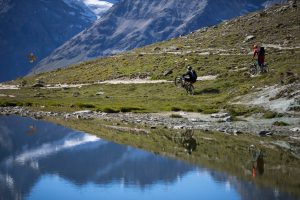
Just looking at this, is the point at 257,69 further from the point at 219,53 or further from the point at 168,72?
the point at 219,53

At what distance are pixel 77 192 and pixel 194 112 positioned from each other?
27.7 meters

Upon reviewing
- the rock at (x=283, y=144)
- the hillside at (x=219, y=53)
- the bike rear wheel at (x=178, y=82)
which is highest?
the hillside at (x=219, y=53)

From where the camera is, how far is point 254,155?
32000 millimetres

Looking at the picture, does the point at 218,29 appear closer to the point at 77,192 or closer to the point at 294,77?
the point at 294,77

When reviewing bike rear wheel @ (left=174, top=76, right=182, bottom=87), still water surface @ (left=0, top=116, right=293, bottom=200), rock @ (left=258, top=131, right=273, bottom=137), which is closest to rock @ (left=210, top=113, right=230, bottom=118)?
rock @ (left=258, top=131, right=273, bottom=137)

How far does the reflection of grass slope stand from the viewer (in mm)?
26812

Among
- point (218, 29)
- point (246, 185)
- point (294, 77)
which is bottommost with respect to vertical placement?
point (246, 185)

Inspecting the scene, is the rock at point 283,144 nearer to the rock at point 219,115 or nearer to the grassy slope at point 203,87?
the grassy slope at point 203,87

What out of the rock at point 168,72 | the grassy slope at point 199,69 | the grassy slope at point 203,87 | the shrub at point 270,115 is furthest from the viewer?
the rock at point 168,72

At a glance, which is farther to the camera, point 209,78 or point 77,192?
point 209,78

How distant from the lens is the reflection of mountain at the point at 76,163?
89.1 feet

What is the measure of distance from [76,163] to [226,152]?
8945 mm

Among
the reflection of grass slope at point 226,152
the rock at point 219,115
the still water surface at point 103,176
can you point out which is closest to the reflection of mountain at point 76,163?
the still water surface at point 103,176

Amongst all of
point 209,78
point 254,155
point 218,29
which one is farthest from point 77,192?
point 218,29
